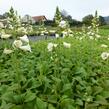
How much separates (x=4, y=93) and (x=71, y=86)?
40.6 inches

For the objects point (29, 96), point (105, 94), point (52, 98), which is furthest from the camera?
point (105, 94)

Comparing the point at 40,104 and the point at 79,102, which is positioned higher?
the point at 40,104

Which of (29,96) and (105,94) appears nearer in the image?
(29,96)

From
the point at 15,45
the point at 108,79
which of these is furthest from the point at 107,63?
the point at 15,45

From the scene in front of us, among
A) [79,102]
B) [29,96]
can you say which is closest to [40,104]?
[29,96]

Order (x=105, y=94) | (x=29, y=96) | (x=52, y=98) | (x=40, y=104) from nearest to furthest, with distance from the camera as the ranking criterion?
(x=40, y=104) < (x=29, y=96) < (x=52, y=98) < (x=105, y=94)

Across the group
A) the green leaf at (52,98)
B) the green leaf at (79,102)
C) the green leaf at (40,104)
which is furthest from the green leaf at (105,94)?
the green leaf at (40,104)

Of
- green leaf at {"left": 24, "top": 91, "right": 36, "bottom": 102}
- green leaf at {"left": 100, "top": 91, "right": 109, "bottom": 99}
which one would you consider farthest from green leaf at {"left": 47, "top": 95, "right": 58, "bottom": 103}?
green leaf at {"left": 100, "top": 91, "right": 109, "bottom": 99}

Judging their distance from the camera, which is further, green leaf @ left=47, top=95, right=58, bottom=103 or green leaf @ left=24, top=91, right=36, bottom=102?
green leaf @ left=47, top=95, right=58, bottom=103

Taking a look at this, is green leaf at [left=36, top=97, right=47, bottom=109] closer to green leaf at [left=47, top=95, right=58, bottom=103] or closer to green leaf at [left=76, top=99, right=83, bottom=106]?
green leaf at [left=47, top=95, right=58, bottom=103]

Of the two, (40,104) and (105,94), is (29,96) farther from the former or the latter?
(105,94)

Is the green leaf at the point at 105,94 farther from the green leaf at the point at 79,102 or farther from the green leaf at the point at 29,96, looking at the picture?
the green leaf at the point at 29,96

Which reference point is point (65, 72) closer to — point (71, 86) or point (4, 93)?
point (71, 86)

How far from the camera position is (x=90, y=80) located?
20.0ft
